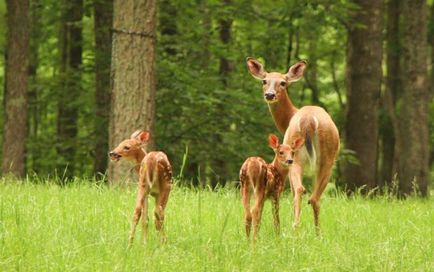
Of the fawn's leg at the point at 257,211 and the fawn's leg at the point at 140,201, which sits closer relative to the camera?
the fawn's leg at the point at 140,201

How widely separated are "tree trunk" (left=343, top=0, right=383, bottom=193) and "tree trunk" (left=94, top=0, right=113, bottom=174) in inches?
195

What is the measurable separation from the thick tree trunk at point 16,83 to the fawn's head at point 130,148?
25.3ft

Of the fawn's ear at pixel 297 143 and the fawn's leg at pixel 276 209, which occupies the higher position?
the fawn's ear at pixel 297 143

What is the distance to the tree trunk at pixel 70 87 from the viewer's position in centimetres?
1773

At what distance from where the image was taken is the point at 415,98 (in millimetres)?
16562

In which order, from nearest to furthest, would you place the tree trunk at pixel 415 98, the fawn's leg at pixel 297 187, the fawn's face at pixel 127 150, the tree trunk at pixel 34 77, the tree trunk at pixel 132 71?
1. the fawn's face at pixel 127 150
2. the fawn's leg at pixel 297 187
3. the tree trunk at pixel 132 71
4. the tree trunk at pixel 415 98
5. the tree trunk at pixel 34 77

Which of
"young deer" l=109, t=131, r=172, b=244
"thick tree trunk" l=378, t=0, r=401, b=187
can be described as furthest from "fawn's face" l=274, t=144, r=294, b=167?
"thick tree trunk" l=378, t=0, r=401, b=187

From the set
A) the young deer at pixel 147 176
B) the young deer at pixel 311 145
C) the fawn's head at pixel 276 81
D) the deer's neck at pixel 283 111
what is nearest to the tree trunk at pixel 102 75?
the deer's neck at pixel 283 111

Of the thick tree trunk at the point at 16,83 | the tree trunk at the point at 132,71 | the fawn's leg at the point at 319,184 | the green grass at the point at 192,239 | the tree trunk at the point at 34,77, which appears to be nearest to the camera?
the green grass at the point at 192,239

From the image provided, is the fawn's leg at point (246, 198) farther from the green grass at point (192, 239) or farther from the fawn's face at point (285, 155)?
the fawn's face at point (285, 155)

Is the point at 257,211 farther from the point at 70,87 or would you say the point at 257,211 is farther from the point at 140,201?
the point at 70,87

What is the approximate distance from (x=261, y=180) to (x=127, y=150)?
3.56 feet

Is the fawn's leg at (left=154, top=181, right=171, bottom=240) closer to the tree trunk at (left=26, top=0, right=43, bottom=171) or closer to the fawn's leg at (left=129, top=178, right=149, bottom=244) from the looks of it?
the fawn's leg at (left=129, top=178, right=149, bottom=244)

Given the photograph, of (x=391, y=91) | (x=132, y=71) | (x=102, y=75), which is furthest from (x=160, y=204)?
(x=391, y=91)
